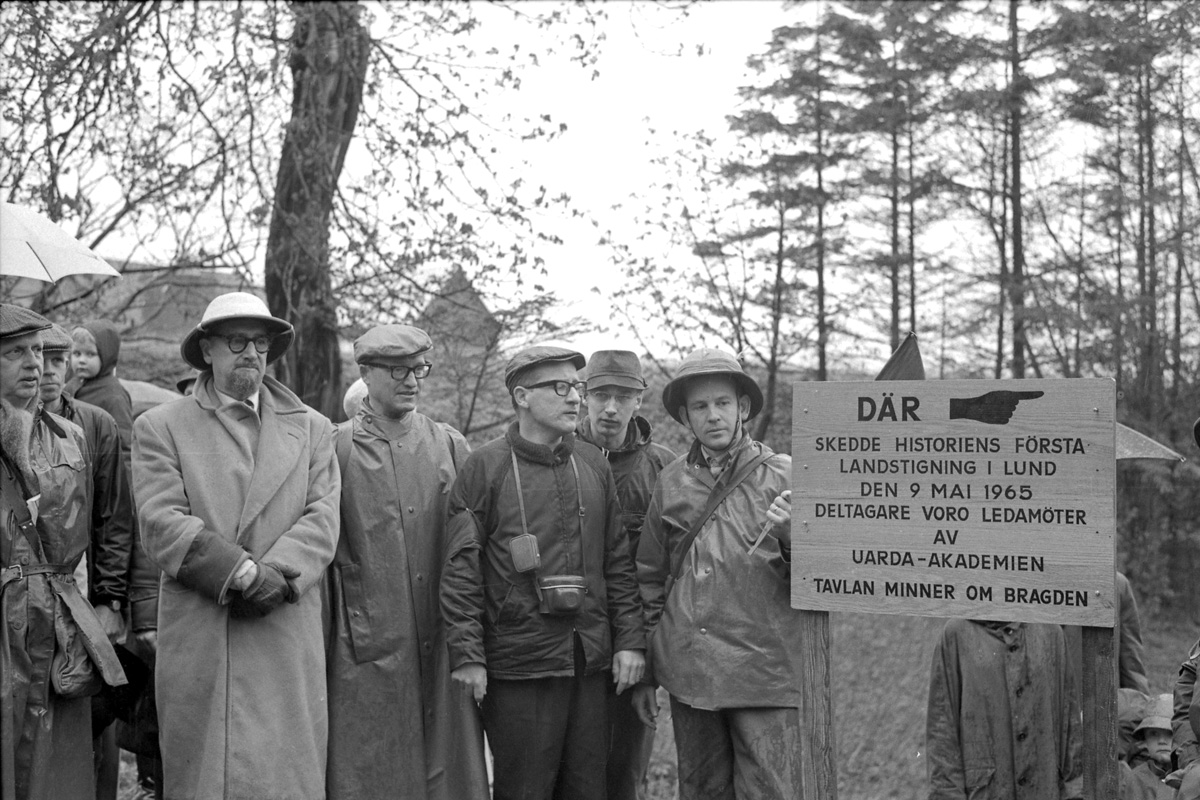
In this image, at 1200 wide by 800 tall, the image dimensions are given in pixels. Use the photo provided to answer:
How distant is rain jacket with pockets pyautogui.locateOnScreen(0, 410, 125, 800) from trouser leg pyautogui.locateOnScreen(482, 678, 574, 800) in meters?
1.39

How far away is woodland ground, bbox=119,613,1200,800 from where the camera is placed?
6781 mm

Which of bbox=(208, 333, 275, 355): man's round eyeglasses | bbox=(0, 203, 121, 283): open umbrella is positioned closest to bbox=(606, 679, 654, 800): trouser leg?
Result: bbox=(208, 333, 275, 355): man's round eyeglasses

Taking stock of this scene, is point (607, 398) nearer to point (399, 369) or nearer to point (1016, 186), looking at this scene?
point (399, 369)

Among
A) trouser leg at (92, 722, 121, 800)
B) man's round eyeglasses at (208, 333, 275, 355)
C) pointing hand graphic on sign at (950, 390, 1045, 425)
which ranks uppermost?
man's round eyeglasses at (208, 333, 275, 355)

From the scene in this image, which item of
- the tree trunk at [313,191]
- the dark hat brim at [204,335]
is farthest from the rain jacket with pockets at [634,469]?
the tree trunk at [313,191]

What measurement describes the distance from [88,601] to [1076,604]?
11.4 feet

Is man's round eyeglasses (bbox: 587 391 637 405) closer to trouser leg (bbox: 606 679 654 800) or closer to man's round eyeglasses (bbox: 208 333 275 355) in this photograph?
trouser leg (bbox: 606 679 654 800)

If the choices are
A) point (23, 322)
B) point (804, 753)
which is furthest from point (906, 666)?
point (23, 322)

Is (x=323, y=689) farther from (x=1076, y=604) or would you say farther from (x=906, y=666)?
(x=906, y=666)

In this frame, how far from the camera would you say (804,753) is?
11.9ft

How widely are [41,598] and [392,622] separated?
1.24 metres

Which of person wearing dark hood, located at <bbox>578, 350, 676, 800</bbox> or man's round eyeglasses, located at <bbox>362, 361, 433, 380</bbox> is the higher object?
man's round eyeglasses, located at <bbox>362, 361, 433, 380</bbox>

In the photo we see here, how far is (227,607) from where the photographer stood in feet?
13.7

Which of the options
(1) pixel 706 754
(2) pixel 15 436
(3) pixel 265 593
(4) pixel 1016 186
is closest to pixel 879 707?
(1) pixel 706 754
